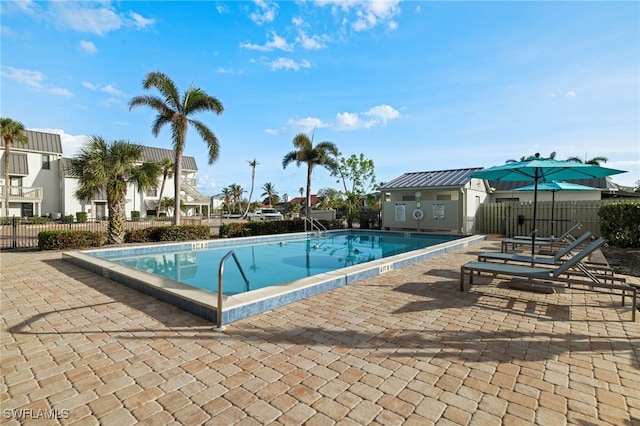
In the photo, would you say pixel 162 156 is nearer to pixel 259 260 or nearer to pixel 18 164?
pixel 18 164

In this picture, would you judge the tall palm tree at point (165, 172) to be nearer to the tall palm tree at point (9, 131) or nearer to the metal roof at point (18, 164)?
the tall palm tree at point (9, 131)

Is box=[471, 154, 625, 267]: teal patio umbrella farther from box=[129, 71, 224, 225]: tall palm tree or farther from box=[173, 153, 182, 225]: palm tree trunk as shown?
box=[129, 71, 224, 225]: tall palm tree

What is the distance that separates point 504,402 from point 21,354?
456 cm

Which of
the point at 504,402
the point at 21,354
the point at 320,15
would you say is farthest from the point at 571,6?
the point at 21,354

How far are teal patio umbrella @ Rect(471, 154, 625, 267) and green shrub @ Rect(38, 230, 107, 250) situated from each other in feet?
41.7

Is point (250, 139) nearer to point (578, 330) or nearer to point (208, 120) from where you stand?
point (208, 120)

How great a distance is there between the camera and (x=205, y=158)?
1730cm

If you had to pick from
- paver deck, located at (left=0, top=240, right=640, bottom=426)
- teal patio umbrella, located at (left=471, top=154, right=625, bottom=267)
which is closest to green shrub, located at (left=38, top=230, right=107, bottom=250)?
paver deck, located at (left=0, top=240, right=640, bottom=426)

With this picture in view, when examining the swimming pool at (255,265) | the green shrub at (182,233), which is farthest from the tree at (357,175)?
the green shrub at (182,233)

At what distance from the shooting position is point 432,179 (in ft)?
65.6

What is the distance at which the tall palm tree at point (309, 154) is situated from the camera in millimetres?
22406

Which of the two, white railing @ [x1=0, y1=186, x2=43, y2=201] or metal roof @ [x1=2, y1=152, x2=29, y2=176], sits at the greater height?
metal roof @ [x1=2, y1=152, x2=29, y2=176]

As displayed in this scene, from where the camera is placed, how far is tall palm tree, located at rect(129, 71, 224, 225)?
1562cm

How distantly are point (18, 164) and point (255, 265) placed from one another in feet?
108
